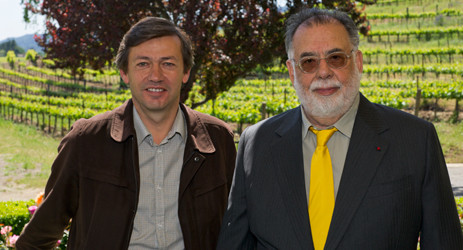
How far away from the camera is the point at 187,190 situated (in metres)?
2.62

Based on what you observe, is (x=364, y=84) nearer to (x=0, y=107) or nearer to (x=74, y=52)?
(x=0, y=107)

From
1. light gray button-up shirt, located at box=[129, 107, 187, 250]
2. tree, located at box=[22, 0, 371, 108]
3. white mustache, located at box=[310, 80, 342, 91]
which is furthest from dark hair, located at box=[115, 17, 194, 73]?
tree, located at box=[22, 0, 371, 108]

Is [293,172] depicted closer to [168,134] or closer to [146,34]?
[168,134]

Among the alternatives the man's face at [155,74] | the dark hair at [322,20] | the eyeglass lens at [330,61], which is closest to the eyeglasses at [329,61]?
the eyeglass lens at [330,61]

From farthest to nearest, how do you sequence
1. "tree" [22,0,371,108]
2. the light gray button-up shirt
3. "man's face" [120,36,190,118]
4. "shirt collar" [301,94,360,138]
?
"tree" [22,0,371,108] < "man's face" [120,36,190,118] < the light gray button-up shirt < "shirt collar" [301,94,360,138]

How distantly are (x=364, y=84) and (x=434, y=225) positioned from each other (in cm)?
2784

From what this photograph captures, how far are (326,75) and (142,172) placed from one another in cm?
111

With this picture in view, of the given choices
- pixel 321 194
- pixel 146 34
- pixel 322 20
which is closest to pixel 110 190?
pixel 146 34

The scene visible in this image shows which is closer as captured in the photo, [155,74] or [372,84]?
[155,74]

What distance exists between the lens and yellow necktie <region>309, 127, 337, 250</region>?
7.13 ft

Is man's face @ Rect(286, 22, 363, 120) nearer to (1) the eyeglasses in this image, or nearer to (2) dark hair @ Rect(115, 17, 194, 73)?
(1) the eyeglasses

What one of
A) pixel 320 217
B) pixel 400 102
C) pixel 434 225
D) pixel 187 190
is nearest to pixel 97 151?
pixel 187 190

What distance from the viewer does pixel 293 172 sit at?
7.47 feet

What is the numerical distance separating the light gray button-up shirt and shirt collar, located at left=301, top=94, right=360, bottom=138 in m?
0.74
